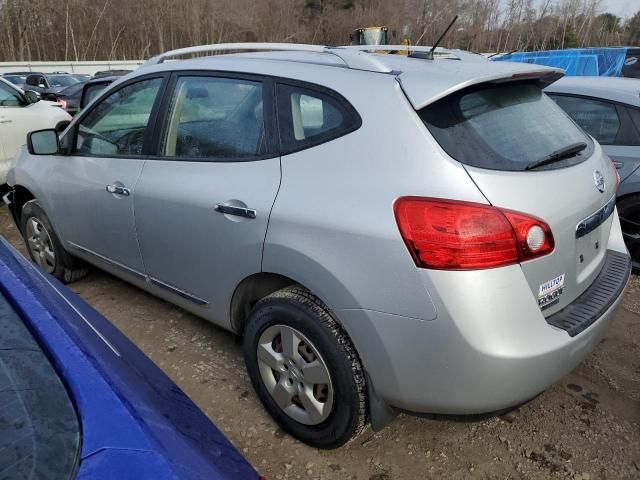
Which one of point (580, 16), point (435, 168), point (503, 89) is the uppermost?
point (580, 16)

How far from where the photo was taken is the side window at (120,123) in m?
2.97

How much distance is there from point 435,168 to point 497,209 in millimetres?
254

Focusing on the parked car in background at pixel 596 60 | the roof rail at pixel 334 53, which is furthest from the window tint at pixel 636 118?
the parked car in background at pixel 596 60

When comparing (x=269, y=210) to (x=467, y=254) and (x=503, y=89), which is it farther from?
(x=503, y=89)

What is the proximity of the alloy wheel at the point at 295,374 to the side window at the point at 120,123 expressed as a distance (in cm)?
142

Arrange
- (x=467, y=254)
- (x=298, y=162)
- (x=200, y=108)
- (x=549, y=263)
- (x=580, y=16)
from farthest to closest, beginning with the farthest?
(x=580, y=16) → (x=200, y=108) → (x=298, y=162) → (x=549, y=263) → (x=467, y=254)

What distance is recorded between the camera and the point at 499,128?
2029mm

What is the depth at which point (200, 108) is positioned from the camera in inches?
106

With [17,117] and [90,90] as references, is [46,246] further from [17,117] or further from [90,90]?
[90,90]

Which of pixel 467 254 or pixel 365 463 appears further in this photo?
Result: pixel 365 463

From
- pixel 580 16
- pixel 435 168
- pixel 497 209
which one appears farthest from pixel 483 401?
pixel 580 16

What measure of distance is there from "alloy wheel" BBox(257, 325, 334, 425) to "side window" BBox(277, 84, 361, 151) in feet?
2.65

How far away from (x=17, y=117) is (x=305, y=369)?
6132 millimetres

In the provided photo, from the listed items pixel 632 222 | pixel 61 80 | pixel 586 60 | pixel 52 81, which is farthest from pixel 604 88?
pixel 61 80
